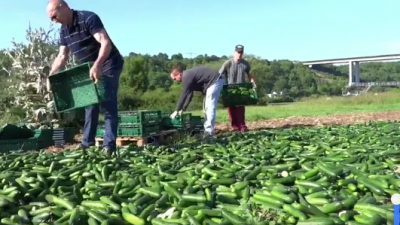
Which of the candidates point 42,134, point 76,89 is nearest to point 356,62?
point 42,134

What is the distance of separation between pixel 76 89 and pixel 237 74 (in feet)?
22.4

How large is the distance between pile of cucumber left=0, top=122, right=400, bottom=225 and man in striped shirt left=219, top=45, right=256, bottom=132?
6.35m

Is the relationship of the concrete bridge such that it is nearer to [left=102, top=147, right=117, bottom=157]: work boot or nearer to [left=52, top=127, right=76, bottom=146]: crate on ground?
[left=52, top=127, right=76, bottom=146]: crate on ground

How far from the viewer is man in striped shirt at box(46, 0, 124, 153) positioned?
702 centimetres

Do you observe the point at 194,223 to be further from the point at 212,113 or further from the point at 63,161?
the point at 212,113

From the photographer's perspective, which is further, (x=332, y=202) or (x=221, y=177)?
(x=221, y=177)

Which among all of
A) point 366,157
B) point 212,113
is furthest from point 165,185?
point 212,113

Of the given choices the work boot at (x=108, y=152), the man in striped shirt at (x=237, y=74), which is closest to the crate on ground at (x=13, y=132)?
the work boot at (x=108, y=152)

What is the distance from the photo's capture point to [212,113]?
34.0ft

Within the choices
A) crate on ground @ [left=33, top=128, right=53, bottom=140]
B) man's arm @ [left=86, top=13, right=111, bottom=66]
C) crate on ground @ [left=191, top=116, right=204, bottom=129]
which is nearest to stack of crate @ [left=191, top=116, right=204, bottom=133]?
crate on ground @ [left=191, top=116, right=204, bottom=129]

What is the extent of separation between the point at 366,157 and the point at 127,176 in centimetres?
310

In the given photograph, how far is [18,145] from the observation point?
30.5 ft

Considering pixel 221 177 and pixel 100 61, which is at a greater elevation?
pixel 100 61

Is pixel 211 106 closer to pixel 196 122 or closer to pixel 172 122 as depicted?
pixel 172 122
